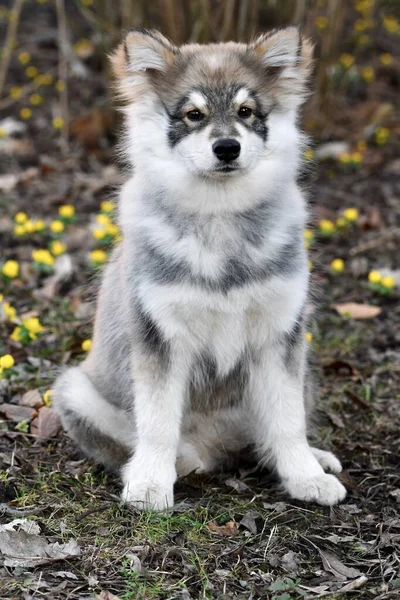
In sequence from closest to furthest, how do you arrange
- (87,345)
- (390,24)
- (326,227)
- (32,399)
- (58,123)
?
(32,399), (87,345), (326,227), (58,123), (390,24)

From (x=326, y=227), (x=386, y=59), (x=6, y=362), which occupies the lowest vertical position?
(x=6, y=362)

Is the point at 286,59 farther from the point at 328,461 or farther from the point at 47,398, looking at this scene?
the point at 47,398

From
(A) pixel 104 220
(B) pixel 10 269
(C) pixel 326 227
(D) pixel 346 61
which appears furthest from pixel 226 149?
(D) pixel 346 61

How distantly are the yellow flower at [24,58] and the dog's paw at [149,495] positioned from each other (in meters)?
6.41

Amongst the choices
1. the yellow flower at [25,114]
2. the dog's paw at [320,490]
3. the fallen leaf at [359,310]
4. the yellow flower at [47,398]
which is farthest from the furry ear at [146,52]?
the yellow flower at [25,114]

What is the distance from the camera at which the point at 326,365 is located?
4.73 metres

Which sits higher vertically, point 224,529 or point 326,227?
point 326,227

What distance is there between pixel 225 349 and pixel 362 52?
637 centimetres

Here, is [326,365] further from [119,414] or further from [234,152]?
[234,152]

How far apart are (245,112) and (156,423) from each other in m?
1.20

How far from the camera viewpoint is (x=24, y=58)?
8.90 m

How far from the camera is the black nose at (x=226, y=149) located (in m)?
3.22

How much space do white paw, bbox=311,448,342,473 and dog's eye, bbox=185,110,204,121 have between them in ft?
4.80

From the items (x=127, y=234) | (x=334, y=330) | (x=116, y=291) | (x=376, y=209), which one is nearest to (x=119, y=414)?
(x=116, y=291)
